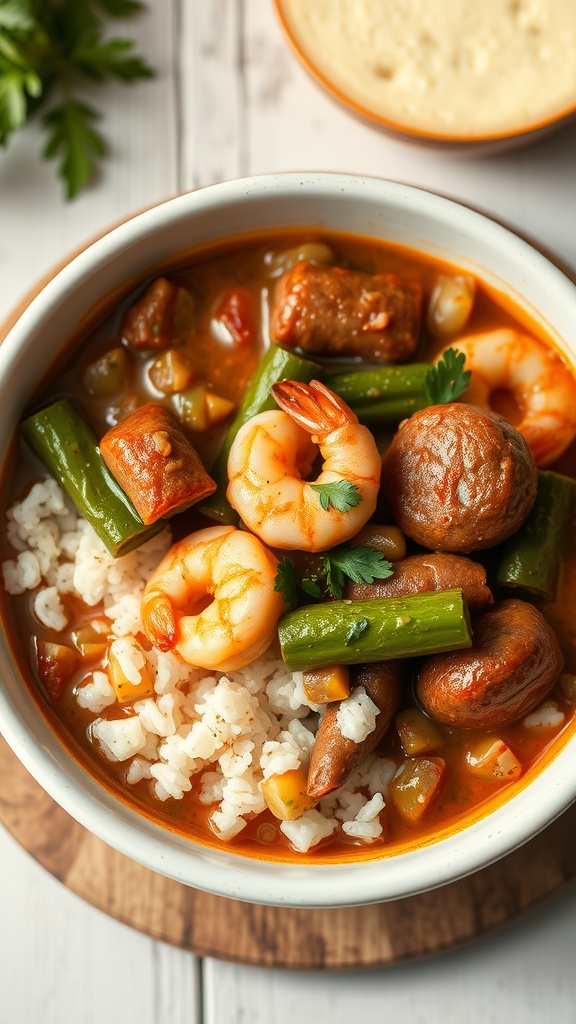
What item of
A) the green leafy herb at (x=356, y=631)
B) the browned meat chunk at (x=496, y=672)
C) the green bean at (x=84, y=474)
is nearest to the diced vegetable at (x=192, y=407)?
the green bean at (x=84, y=474)

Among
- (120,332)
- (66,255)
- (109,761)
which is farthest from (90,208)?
(109,761)

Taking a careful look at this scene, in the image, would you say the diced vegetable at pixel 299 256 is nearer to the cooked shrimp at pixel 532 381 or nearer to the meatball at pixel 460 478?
the cooked shrimp at pixel 532 381

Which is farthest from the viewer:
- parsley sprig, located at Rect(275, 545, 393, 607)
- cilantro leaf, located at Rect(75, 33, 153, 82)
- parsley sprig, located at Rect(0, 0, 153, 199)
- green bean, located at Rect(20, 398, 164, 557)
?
cilantro leaf, located at Rect(75, 33, 153, 82)

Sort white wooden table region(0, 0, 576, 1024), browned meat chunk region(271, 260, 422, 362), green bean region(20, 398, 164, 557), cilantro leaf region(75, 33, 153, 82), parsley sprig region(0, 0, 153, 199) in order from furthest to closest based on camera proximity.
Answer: cilantro leaf region(75, 33, 153, 82) < parsley sprig region(0, 0, 153, 199) < white wooden table region(0, 0, 576, 1024) < browned meat chunk region(271, 260, 422, 362) < green bean region(20, 398, 164, 557)

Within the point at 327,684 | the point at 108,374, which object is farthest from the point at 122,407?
the point at 327,684

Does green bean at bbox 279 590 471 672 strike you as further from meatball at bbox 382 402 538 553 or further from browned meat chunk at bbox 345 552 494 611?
meatball at bbox 382 402 538 553

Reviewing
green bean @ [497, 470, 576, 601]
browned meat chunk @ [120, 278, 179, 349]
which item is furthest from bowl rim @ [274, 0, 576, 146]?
green bean @ [497, 470, 576, 601]

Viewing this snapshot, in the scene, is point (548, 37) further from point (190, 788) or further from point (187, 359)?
point (190, 788)

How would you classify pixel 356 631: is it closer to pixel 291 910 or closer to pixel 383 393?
pixel 383 393
